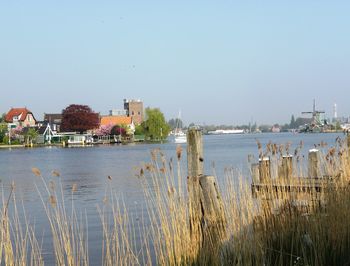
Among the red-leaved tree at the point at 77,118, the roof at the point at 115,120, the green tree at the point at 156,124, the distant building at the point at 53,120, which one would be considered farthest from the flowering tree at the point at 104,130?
the green tree at the point at 156,124

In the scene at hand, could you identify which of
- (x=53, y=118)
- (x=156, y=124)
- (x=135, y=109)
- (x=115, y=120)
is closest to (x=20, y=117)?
(x=115, y=120)

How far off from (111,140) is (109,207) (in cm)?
12378

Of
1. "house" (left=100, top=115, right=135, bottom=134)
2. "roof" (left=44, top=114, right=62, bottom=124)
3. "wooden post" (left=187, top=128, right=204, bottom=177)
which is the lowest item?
"wooden post" (left=187, top=128, right=204, bottom=177)

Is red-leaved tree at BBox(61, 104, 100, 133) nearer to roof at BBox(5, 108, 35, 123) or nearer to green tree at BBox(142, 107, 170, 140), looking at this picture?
green tree at BBox(142, 107, 170, 140)

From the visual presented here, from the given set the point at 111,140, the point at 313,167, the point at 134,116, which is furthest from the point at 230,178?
the point at 134,116

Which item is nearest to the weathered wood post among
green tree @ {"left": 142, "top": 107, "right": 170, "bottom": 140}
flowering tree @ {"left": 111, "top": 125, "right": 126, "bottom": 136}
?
green tree @ {"left": 142, "top": 107, "right": 170, "bottom": 140}

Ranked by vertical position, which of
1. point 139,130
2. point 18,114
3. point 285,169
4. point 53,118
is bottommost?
point 285,169

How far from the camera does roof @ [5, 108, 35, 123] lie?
460ft

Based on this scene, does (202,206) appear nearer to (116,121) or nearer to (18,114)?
(18,114)

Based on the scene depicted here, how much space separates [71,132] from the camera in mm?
133125

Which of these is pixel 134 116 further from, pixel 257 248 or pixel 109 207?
pixel 257 248

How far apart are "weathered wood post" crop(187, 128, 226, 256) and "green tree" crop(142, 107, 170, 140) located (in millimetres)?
123807

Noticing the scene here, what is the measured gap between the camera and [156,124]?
134 metres

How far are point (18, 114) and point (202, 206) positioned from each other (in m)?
140
